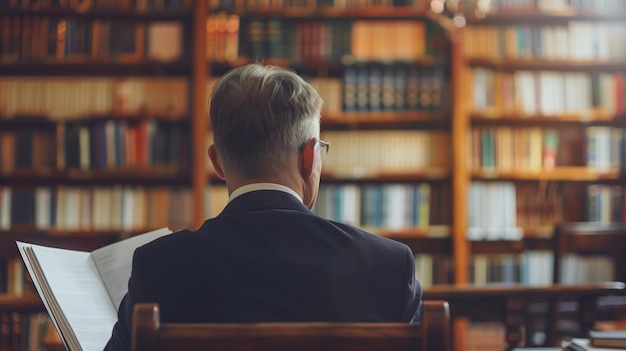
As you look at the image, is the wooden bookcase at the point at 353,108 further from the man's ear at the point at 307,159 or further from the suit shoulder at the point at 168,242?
the suit shoulder at the point at 168,242

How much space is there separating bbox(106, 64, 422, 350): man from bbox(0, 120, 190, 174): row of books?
3395 millimetres

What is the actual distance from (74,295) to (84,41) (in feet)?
11.4

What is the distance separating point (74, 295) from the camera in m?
1.38

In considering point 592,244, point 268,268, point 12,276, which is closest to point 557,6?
point 592,244

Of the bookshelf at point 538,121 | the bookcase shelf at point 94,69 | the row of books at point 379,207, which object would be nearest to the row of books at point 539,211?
the bookshelf at point 538,121

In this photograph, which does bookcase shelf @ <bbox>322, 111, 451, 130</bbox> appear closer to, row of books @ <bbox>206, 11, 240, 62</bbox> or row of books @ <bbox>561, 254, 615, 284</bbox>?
row of books @ <bbox>206, 11, 240, 62</bbox>

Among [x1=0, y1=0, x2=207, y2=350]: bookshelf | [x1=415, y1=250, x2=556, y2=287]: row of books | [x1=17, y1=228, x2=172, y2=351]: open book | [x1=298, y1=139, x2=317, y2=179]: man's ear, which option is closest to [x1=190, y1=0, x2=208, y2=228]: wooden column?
[x1=0, y1=0, x2=207, y2=350]: bookshelf

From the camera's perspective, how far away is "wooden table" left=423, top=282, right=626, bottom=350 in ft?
7.18

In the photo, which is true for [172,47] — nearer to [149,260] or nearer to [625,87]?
[625,87]

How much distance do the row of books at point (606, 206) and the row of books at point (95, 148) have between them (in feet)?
7.49

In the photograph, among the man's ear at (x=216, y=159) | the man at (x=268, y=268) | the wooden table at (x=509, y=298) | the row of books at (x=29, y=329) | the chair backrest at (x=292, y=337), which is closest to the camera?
the chair backrest at (x=292, y=337)

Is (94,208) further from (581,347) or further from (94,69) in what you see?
(581,347)

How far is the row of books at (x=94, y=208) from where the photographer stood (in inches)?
180

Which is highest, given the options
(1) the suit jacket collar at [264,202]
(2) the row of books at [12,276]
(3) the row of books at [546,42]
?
(3) the row of books at [546,42]
